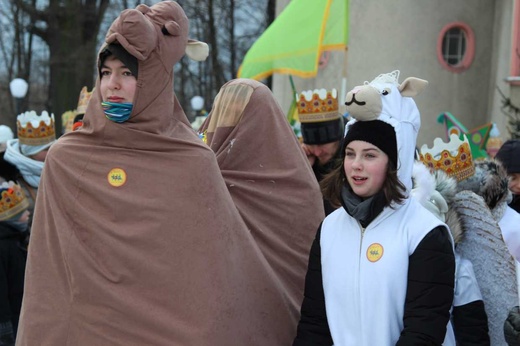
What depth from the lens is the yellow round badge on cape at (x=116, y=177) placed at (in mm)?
3551

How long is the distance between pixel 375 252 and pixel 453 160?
52.3 inches

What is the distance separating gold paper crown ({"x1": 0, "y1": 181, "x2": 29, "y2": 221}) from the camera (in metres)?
6.14

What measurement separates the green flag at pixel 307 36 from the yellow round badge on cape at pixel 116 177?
8076mm

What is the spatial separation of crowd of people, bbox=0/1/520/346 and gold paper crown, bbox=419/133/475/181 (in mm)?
265

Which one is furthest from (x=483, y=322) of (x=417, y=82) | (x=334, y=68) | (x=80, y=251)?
(x=334, y=68)

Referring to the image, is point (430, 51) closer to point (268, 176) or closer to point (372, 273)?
point (268, 176)

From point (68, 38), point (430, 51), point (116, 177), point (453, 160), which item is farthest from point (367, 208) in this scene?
point (68, 38)

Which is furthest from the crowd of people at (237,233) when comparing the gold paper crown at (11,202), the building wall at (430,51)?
the building wall at (430,51)

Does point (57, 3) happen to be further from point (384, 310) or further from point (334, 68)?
point (384, 310)

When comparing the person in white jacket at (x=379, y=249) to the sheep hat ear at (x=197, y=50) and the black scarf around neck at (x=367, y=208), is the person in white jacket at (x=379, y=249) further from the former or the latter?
the sheep hat ear at (x=197, y=50)

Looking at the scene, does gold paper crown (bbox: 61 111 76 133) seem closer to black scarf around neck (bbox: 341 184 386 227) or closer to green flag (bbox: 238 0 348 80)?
green flag (bbox: 238 0 348 80)

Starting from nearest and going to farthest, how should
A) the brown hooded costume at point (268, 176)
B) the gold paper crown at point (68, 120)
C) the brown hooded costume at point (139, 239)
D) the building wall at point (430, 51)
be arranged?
1. the brown hooded costume at point (139, 239)
2. the brown hooded costume at point (268, 176)
3. the gold paper crown at point (68, 120)
4. the building wall at point (430, 51)

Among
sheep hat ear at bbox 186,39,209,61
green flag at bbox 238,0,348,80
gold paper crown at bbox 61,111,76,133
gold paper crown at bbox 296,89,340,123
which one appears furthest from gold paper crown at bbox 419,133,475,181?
green flag at bbox 238,0,348,80

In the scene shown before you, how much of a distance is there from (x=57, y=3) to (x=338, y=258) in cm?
2315
